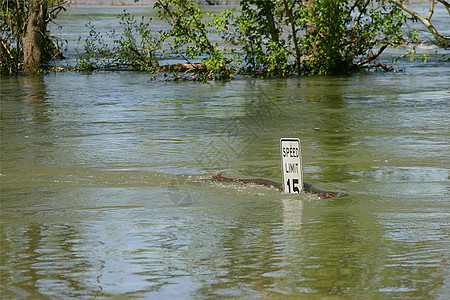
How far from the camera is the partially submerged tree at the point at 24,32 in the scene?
24.1 m

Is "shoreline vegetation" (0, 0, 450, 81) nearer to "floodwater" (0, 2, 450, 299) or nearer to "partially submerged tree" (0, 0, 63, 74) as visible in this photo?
"partially submerged tree" (0, 0, 63, 74)

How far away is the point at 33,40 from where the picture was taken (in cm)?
2483

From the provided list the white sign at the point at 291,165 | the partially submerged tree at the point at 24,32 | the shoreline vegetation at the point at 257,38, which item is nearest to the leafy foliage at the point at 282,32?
the shoreline vegetation at the point at 257,38

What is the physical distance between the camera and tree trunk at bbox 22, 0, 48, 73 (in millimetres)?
24531

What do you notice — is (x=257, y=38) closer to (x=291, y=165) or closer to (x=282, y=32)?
(x=282, y=32)

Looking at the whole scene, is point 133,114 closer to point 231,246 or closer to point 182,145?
point 182,145

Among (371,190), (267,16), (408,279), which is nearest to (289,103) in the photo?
(267,16)

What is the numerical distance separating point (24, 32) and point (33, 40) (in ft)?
1.20

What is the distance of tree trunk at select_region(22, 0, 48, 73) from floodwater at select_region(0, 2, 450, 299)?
26.5 feet

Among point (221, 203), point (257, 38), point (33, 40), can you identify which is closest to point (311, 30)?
point (257, 38)

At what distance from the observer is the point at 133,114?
50.6 ft

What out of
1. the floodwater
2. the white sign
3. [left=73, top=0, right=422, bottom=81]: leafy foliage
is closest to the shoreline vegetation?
[left=73, top=0, right=422, bottom=81]: leafy foliage

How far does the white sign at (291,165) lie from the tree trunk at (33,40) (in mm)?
17723

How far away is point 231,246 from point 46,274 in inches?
56.8
